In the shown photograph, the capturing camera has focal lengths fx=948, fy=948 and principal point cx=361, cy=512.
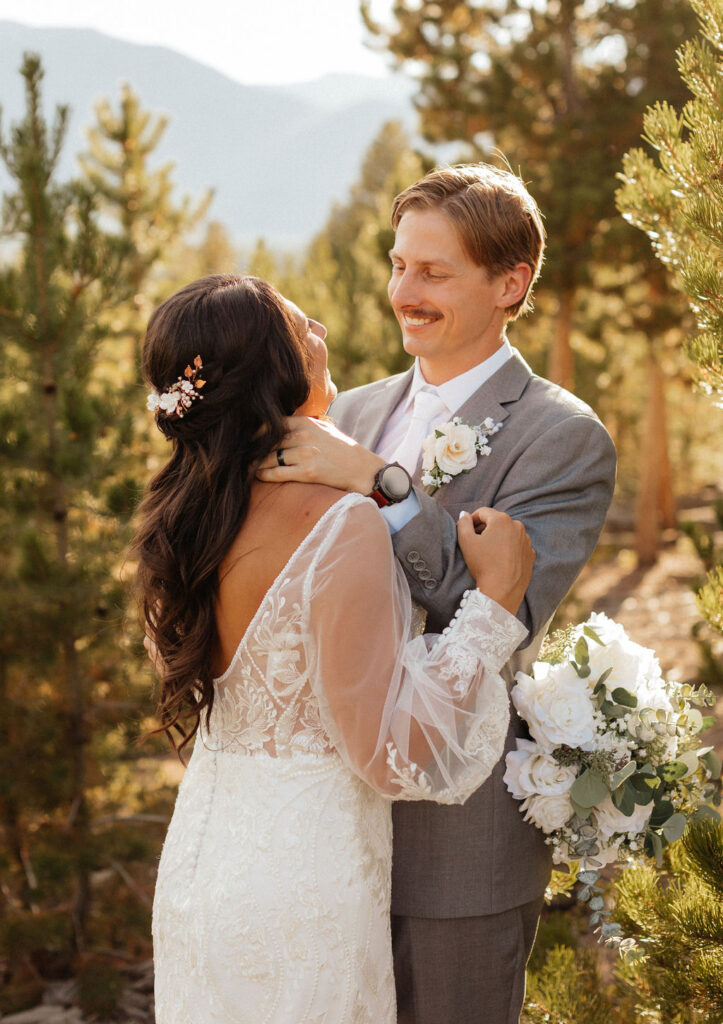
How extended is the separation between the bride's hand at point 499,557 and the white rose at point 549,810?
1.49 ft

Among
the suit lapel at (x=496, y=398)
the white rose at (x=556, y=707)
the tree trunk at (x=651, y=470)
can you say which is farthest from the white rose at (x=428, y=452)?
the tree trunk at (x=651, y=470)

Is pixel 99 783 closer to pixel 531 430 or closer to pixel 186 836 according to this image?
pixel 186 836

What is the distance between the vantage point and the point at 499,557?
1.98 meters

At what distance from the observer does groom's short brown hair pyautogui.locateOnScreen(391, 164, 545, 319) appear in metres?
2.38

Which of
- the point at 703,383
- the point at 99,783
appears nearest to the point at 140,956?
the point at 99,783

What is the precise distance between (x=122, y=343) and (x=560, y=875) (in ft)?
15.6

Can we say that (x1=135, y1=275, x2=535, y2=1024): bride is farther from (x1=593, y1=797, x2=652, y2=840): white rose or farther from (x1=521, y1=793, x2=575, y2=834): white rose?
(x1=593, y1=797, x2=652, y2=840): white rose

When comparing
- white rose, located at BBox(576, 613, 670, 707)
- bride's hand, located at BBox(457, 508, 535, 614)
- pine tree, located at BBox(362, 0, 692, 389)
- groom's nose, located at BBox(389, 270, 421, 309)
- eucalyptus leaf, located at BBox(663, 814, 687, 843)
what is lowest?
eucalyptus leaf, located at BBox(663, 814, 687, 843)

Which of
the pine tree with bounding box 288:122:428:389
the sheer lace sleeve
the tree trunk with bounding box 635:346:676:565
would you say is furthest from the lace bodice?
the tree trunk with bounding box 635:346:676:565

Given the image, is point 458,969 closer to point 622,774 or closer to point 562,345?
point 622,774

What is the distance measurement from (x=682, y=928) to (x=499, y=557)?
3.22ft

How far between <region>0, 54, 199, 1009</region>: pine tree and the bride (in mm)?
2444

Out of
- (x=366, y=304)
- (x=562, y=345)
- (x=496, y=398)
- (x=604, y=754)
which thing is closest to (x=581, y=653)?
(x=604, y=754)

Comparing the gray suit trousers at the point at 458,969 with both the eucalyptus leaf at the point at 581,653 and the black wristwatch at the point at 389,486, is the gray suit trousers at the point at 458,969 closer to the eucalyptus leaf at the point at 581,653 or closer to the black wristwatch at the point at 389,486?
the eucalyptus leaf at the point at 581,653
